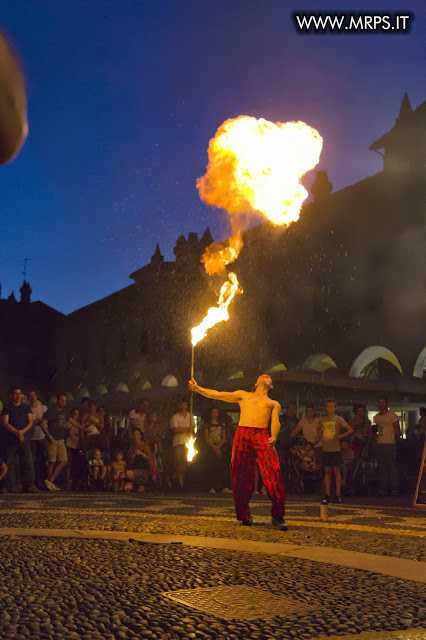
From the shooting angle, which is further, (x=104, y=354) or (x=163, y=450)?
(x=104, y=354)

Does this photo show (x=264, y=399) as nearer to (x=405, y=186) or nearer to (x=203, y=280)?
(x=405, y=186)

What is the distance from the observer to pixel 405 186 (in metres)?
24.6

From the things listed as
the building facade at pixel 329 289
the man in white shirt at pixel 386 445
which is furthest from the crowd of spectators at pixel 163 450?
the building facade at pixel 329 289

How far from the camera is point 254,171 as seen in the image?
12695mm

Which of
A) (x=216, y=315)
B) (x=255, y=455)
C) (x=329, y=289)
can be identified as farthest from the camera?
(x=329, y=289)

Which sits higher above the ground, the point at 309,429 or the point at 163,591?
the point at 309,429

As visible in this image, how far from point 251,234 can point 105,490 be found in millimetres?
18014

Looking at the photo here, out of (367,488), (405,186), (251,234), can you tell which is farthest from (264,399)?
(251,234)

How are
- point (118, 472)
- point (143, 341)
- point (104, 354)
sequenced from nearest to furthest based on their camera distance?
point (118, 472) → point (143, 341) → point (104, 354)

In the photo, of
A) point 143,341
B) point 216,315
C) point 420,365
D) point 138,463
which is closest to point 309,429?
point 138,463

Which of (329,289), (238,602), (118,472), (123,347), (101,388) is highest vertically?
(123,347)

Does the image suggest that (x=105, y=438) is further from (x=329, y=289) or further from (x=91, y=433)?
(x=329, y=289)

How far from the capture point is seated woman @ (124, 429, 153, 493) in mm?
14500

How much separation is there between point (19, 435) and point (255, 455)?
6.19m
